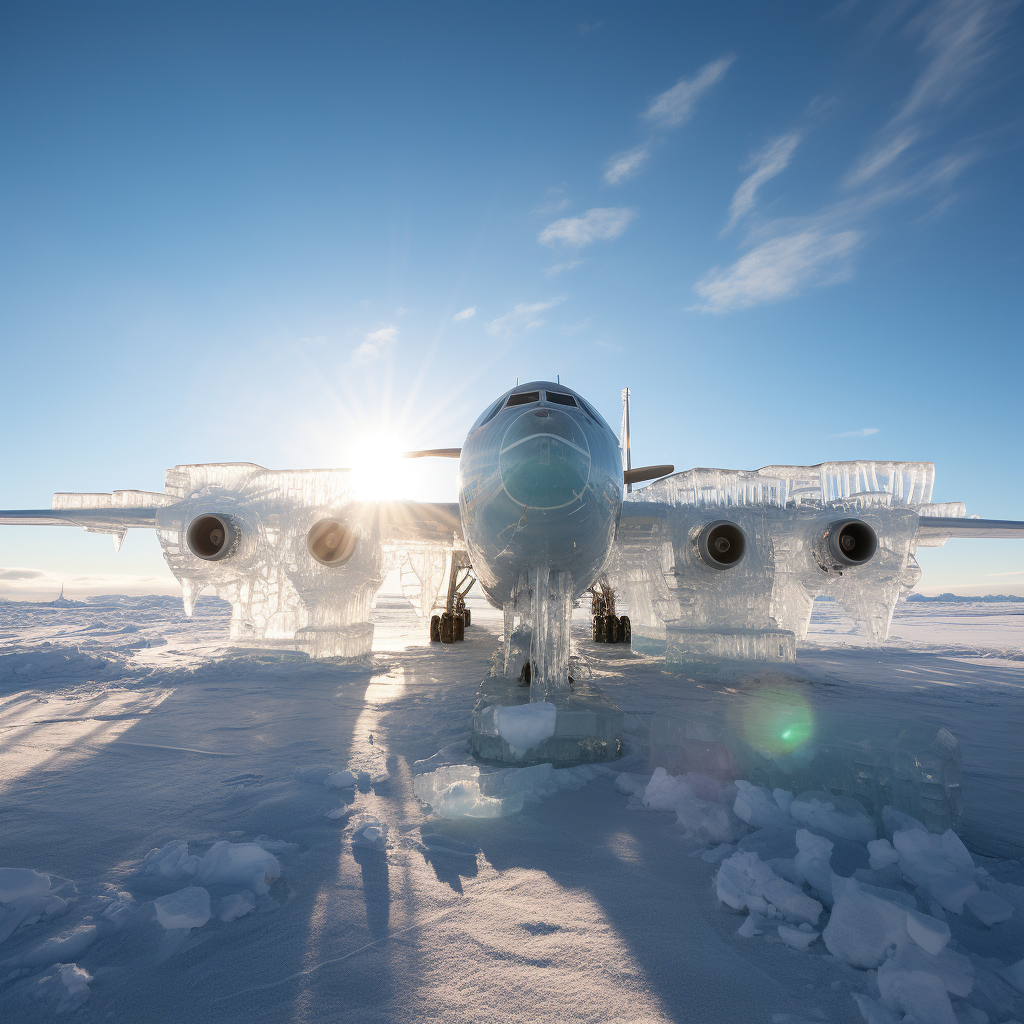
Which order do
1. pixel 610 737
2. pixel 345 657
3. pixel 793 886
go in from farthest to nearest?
pixel 345 657 < pixel 610 737 < pixel 793 886

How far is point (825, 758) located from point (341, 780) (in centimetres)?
365

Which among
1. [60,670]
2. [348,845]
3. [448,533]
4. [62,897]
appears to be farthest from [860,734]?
[60,670]

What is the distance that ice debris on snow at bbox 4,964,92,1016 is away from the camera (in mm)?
1770

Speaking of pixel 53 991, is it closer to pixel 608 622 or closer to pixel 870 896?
pixel 870 896

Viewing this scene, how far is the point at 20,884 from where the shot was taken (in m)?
2.26

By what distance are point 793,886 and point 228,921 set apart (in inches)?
106

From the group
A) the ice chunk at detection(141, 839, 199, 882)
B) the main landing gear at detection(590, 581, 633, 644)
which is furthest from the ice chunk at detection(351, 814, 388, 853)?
the main landing gear at detection(590, 581, 633, 644)

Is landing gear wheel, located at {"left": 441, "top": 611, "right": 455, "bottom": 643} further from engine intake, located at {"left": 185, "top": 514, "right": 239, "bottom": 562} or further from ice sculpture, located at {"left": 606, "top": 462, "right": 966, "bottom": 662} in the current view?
engine intake, located at {"left": 185, "top": 514, "right": 239, "bottom": 562}

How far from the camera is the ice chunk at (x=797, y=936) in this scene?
2055 millimetres

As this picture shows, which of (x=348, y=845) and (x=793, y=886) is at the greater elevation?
(x=793, y=886)

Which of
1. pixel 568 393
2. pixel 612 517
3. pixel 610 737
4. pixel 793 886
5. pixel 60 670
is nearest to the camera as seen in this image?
pixel 793 886

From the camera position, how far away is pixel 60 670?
9.32m

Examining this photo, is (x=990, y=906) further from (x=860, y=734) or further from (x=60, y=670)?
(x=60, y=670)

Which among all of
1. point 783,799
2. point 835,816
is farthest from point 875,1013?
point 783,799
